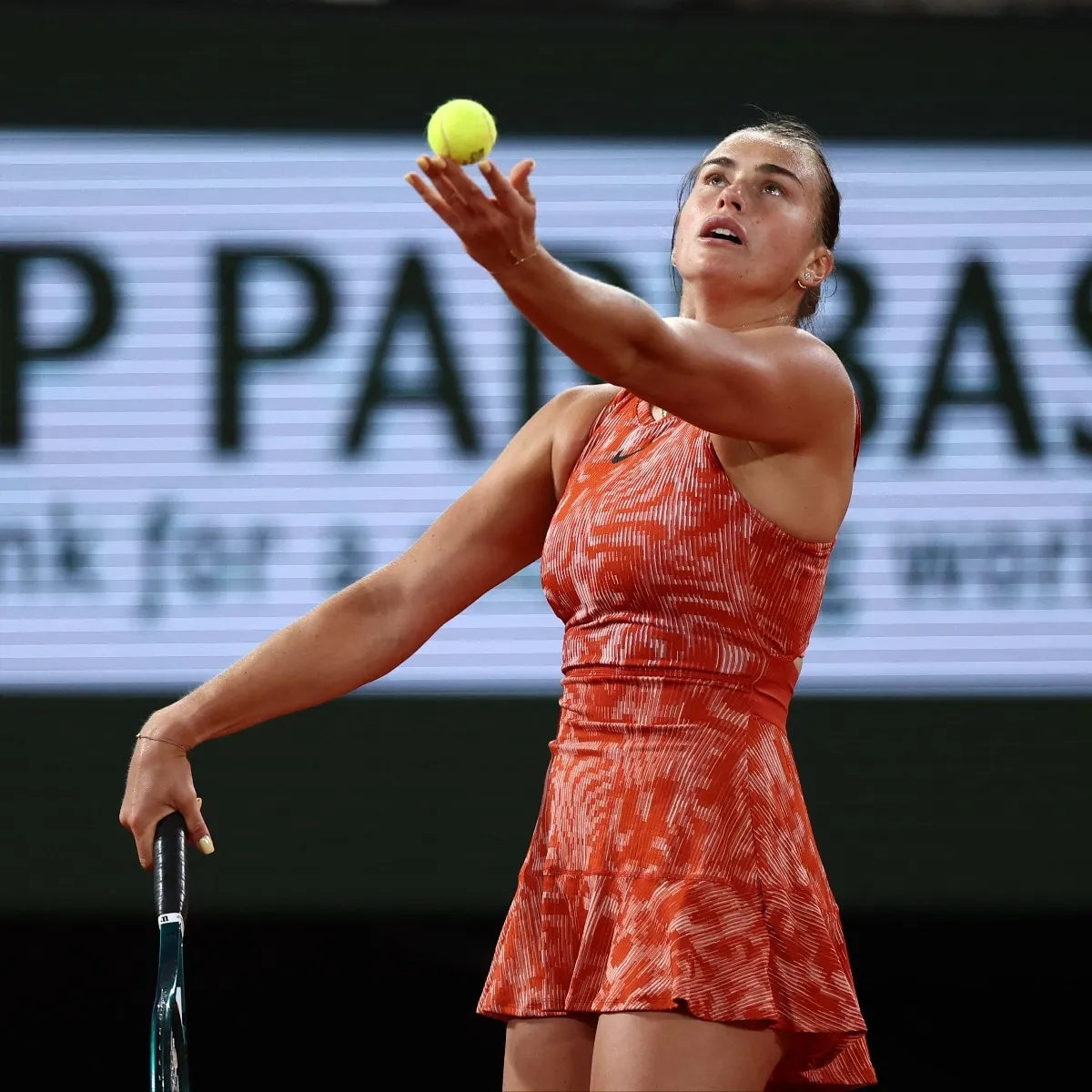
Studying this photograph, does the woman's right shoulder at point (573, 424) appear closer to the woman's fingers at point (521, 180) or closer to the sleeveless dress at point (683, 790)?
the sleeveless dress at point (683, 790)

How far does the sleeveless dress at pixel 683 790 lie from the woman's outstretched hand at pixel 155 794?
35 cm

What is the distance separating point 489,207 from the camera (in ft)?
4.62

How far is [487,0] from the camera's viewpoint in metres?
3.76

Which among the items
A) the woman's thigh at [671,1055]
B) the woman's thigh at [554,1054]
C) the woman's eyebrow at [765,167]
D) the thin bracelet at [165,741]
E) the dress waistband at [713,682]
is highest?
the woman's eyebrow at [765,167]

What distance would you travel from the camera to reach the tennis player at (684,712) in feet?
5.06

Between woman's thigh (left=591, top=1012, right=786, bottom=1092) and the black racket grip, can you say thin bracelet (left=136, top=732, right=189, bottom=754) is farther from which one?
woman's thigh (left=591, top=1012, right=786, bottom=1092)

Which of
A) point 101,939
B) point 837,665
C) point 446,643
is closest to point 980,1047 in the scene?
point 837,665

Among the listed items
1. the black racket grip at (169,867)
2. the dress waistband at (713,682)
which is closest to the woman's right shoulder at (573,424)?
the dress waistband at (713,682)

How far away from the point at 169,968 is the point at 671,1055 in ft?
1.65

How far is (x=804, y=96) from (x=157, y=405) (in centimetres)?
153

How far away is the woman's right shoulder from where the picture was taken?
6.10 feet

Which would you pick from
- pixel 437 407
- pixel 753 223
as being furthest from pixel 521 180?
pixel 437 407

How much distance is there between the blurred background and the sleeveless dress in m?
1.96

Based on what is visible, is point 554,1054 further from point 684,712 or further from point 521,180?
point 521,180
